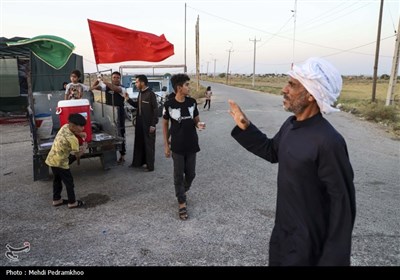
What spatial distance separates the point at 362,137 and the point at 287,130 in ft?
33.9

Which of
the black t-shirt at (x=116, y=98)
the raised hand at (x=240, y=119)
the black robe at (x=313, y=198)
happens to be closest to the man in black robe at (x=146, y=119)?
the black t-shirt at (x=116, y=98)

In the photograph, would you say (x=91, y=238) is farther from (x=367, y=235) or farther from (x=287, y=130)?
(x=367, y=235)

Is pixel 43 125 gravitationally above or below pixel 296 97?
below

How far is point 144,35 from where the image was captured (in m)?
6.38

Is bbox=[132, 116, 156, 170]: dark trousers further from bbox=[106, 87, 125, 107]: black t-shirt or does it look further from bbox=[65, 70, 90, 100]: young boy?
bbox=[65, 70, 90, 100]: young boy

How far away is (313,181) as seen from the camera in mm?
1761

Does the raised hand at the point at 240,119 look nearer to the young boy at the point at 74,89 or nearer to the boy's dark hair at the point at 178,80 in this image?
the boy's dark hair at the point at 178,80

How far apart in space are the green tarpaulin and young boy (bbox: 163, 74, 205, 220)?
218 cm

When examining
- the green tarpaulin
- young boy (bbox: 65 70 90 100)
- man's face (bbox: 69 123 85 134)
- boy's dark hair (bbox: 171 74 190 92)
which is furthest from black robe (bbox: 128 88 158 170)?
boy's dark hair (bbox: 171 74 190 92)

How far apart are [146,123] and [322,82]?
5.03 metres

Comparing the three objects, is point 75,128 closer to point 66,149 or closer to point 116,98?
point 66,149

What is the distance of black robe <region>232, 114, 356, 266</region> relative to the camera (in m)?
1.65

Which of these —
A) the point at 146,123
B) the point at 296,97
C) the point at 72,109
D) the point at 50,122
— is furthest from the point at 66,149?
the point at 296,97
